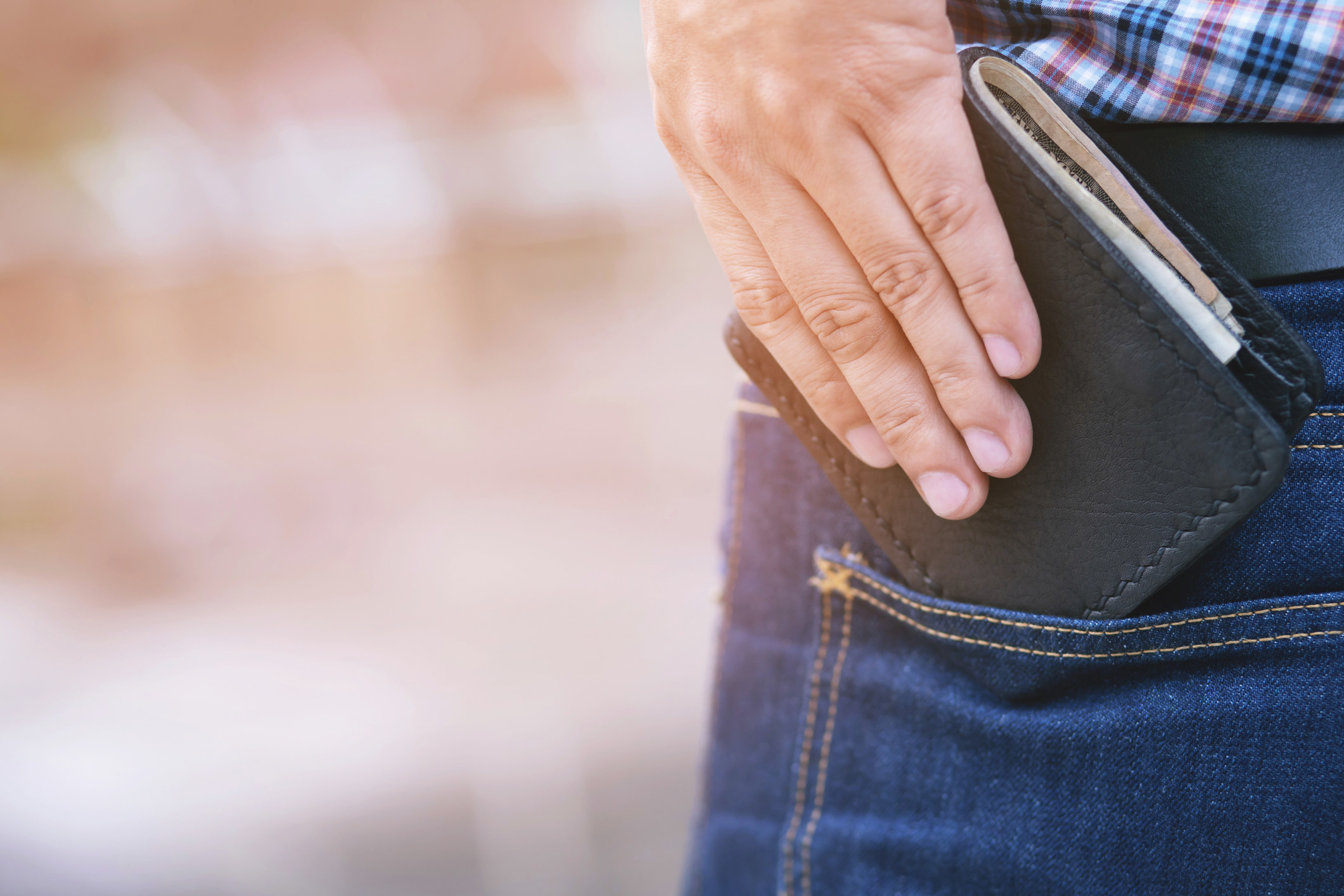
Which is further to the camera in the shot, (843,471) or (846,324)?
(843,471)

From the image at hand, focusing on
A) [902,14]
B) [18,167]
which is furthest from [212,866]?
[18,167]

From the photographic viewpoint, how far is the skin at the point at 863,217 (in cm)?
42

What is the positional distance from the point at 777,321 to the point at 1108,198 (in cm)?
22

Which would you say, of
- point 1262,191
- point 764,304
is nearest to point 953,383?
point 764,304

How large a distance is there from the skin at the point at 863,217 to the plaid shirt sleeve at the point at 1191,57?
0.42 ft

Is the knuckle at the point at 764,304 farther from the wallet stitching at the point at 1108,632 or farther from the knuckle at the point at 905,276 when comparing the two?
the wallet stitching at the point at 1108,632

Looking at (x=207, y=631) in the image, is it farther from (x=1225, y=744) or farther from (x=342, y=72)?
(x=1225, y=744)

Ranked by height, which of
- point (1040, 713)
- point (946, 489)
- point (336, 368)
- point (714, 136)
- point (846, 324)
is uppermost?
point (336, 368)

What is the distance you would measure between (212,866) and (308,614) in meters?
1.17

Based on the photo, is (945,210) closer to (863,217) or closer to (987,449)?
(863,217)

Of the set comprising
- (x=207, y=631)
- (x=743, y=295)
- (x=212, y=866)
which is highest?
(x=743, y=295)

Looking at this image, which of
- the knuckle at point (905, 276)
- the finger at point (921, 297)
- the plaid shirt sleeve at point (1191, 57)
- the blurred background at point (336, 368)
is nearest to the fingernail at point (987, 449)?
the finger at point (921, 297)

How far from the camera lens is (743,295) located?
1.72ft

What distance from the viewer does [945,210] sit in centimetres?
44
